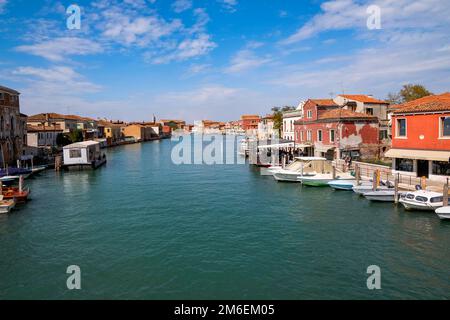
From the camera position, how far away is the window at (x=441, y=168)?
22.9 m

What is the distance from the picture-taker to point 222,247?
15.2 meters

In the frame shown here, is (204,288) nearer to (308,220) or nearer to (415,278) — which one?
(415,278)

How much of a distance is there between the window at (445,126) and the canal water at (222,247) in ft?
21.7

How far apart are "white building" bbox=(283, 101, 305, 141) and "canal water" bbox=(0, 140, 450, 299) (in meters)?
25.3

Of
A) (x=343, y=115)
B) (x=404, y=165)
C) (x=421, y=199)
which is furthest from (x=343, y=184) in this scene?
(x=343, y=115)

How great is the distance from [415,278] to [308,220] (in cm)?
749

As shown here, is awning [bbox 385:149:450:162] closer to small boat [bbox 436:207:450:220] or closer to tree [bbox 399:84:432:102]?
small boat [bbox 436:207:450:220]

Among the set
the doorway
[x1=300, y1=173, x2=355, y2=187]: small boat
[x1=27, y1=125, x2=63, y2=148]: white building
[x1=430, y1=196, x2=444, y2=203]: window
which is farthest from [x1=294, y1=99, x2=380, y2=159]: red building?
[x1=27, y1=125, x2=63, y2=148]: white building

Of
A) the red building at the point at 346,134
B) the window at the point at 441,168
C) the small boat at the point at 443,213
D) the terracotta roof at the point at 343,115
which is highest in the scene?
the terracotta roof at the point at 343,115

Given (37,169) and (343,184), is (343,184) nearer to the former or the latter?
(343,184)

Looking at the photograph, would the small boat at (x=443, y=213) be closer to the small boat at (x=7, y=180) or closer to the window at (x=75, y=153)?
the small boat at (x=7, y=180)

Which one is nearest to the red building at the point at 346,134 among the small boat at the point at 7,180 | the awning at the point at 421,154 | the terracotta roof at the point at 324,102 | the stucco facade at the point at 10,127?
the terracotta roof at the point at 324,102
